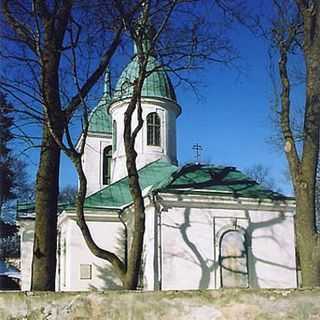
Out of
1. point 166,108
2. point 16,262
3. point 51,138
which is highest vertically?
point 166,108

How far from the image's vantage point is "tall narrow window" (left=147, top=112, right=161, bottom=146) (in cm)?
2544

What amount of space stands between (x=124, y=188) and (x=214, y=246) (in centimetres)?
575

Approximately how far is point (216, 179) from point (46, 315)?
14.8 metres

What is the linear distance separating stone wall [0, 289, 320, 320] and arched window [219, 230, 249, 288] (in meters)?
12.8

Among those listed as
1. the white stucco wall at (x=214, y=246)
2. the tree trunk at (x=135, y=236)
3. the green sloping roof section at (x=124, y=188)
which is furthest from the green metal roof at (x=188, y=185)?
the tree trunk at (x=135, y=236)

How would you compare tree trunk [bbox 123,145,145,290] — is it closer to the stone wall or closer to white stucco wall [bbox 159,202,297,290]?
the stone wall

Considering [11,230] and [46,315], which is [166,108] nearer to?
[11,230]

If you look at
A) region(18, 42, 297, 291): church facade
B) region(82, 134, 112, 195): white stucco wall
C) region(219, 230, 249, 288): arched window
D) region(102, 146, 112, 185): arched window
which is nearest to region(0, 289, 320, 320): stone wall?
region(18, 42, 297, 291): church facade

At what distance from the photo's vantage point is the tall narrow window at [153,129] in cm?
2544

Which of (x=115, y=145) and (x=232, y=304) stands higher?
(x=115, y=145)

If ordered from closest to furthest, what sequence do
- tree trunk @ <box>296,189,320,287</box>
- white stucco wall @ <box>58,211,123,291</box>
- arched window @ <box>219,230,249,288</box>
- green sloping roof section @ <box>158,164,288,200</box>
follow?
tree trunk @ <box>296,189,320,287</box>, arched window @ <box>219,230,249,288</box>, green sloping roof section @ <box>158,164,288,200</box>, white stucco wall @ <box>58,211,123,291</box>

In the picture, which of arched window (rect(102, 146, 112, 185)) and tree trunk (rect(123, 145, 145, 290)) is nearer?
tree trunk (rect(123, 145, 145, 290))

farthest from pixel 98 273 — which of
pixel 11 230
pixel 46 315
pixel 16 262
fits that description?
pixel 16 262

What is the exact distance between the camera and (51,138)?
9.51 meters
